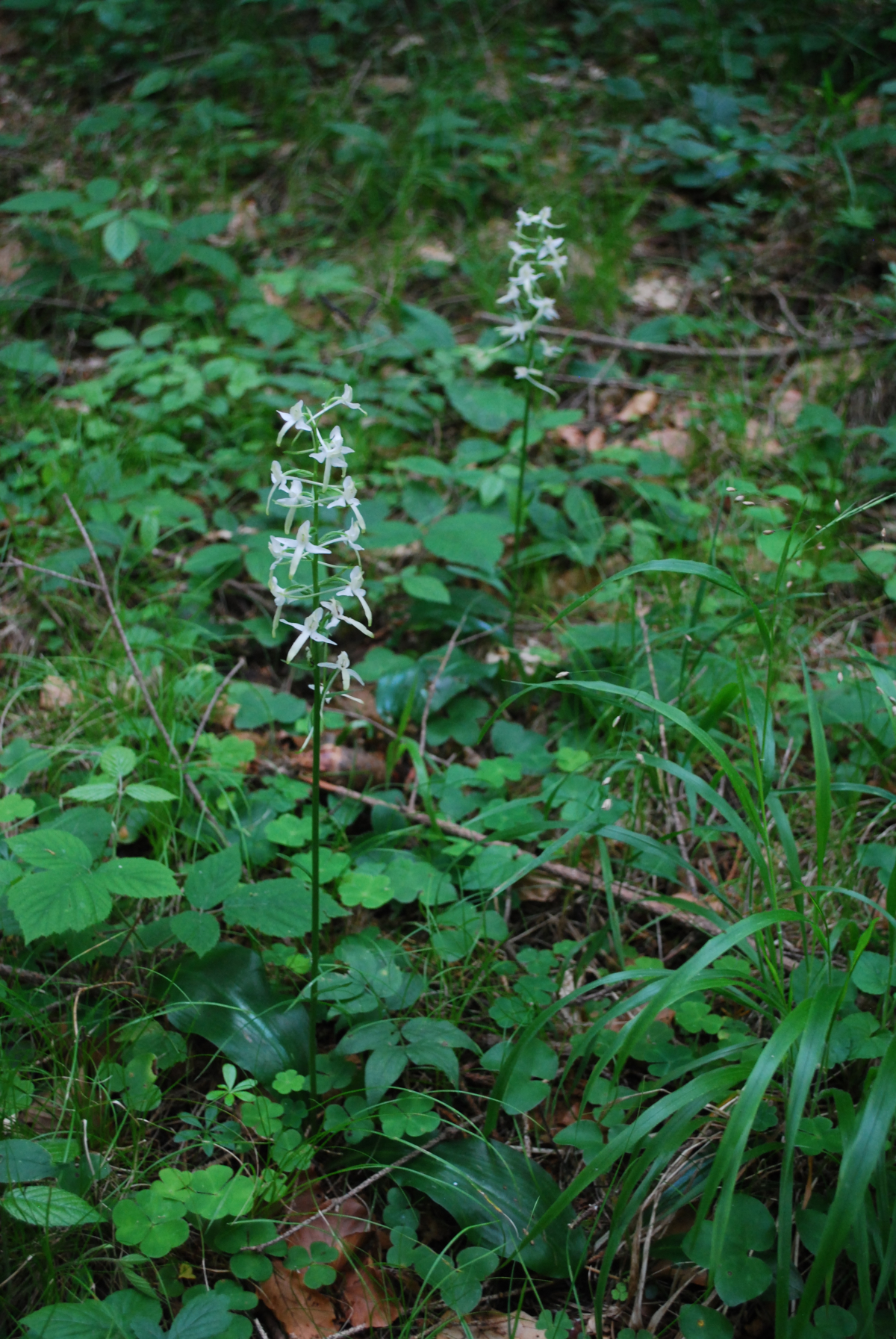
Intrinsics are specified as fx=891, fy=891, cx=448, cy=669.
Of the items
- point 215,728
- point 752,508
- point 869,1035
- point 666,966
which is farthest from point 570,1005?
point 752,508

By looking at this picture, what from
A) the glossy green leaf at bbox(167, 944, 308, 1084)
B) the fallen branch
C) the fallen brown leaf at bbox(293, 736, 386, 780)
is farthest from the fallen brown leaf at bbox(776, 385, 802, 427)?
the glossy green leaf at bbox(167, 944, 308, 1084)

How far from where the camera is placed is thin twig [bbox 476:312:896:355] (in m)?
3.05

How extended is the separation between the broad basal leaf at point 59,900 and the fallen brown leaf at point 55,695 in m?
0.78

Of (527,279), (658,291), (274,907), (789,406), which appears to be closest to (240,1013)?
(274,907)

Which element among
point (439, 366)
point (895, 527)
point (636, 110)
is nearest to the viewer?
point (895, 527)

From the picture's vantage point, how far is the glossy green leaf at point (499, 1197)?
1276 millimetres

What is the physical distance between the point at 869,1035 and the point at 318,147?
4.22 meters

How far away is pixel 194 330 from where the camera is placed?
332 centimetres

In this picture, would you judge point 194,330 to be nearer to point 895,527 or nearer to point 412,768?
point 412,768

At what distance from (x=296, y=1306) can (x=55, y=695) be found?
1.43 metres

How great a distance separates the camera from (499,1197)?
52.7 inches

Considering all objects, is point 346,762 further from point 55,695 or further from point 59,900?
point 59,900

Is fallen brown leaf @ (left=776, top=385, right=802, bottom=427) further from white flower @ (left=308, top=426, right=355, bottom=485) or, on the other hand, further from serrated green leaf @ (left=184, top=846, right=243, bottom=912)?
serrated green leaf @ (left=184, top=846, right=243, bottom=912)

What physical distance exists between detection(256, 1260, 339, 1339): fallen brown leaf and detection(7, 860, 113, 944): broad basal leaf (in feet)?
1.93
